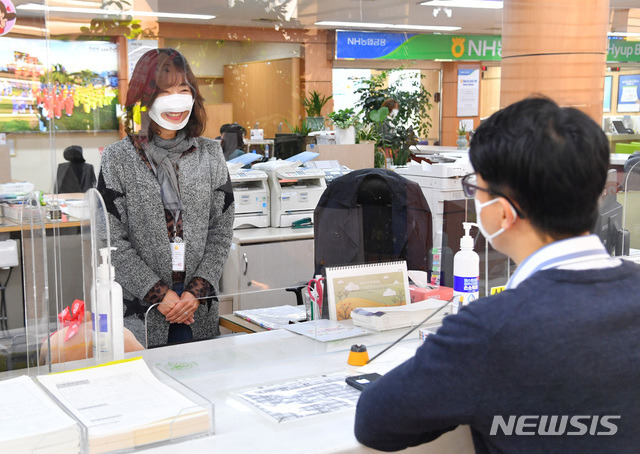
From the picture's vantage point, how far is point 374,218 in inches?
115

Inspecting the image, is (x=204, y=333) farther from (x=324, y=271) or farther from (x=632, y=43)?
(x=632, y=43)

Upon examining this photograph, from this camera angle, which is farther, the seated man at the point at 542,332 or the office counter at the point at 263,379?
the office counter at the point at 263,379

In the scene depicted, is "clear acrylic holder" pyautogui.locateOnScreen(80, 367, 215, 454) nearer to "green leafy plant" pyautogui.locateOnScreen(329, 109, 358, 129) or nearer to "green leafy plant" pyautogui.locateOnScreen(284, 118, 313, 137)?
"green leafy plant" pyautogui.locateOnScreen(284, 118, 313, 137)

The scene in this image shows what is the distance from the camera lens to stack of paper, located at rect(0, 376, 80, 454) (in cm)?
115

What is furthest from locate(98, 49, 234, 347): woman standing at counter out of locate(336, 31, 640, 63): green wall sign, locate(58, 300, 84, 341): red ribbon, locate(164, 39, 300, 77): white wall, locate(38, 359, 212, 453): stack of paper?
locate(336, 31, 640, 63): green wall sign

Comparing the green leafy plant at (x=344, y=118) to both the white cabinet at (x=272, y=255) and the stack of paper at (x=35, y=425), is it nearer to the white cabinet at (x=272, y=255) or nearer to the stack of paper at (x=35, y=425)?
the white cabinet at (x=272, y=255)

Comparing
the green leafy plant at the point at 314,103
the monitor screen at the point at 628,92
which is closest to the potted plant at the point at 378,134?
the green leafy plant at the point at 314,103

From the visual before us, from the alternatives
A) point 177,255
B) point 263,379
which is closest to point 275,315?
point 177,255

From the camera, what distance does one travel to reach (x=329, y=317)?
81.6 inches

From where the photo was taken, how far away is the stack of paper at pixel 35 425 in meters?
1.15

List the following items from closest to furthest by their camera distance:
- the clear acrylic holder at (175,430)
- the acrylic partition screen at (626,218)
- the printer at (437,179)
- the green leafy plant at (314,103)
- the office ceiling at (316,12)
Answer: the clear acrylic holder at (175,430), the acrylic partition screen at (626,218), the office ceiling at (316,12), the printer at (437,179), the green leafy plant at (314,103)

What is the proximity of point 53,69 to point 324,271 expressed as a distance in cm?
124

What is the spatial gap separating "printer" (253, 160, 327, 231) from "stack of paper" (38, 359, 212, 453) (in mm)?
2467

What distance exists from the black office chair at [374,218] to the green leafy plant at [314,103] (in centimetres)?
75
